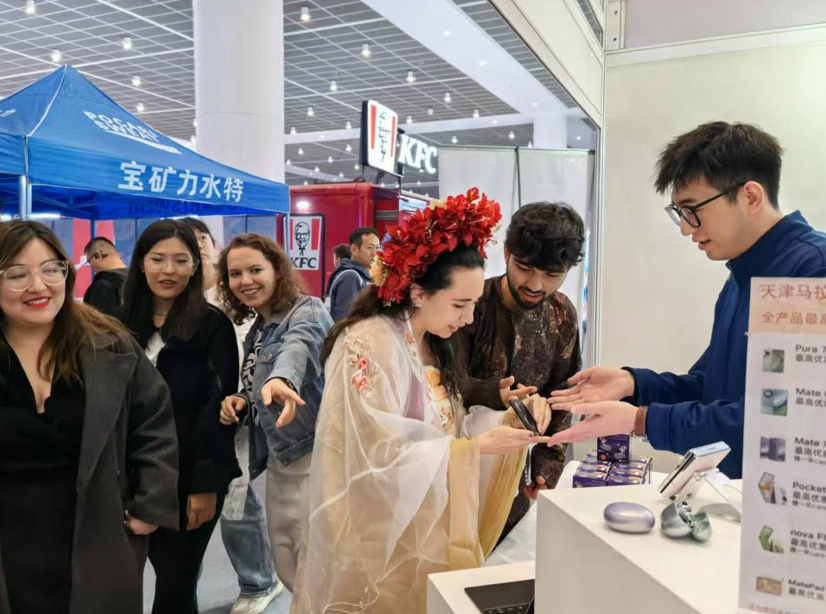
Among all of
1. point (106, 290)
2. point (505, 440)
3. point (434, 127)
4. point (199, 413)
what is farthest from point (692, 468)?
point (434, 127)

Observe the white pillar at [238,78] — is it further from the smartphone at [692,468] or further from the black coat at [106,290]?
the smartphone at [692,468]

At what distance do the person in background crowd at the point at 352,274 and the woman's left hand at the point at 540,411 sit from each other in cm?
341

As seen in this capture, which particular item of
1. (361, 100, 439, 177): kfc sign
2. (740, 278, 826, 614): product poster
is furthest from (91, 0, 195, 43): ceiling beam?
(740, 278, 826, 614): product poster

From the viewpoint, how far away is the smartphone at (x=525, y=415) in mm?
1531

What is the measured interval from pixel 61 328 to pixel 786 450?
161 cm

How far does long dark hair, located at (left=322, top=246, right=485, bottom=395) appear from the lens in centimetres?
160

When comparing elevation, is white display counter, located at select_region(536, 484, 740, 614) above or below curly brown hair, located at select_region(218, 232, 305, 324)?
below

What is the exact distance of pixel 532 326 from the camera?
196cm

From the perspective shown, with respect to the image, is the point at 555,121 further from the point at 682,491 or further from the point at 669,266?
the point at 682,491

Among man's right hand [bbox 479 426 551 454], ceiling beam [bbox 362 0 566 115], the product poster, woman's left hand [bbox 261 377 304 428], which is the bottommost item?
man's right hand [bbox 479 426 551 454]

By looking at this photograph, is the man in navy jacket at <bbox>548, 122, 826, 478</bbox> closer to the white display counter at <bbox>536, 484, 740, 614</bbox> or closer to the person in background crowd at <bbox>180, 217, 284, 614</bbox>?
the white display counter at <bbox>536, 484, 740, 614</bbox>

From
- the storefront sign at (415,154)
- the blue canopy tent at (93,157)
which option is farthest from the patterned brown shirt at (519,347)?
the storefront sign at (415,154)

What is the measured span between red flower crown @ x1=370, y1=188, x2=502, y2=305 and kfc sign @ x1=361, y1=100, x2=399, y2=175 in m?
6.17

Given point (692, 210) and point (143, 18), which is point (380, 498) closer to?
point (692, 210)
